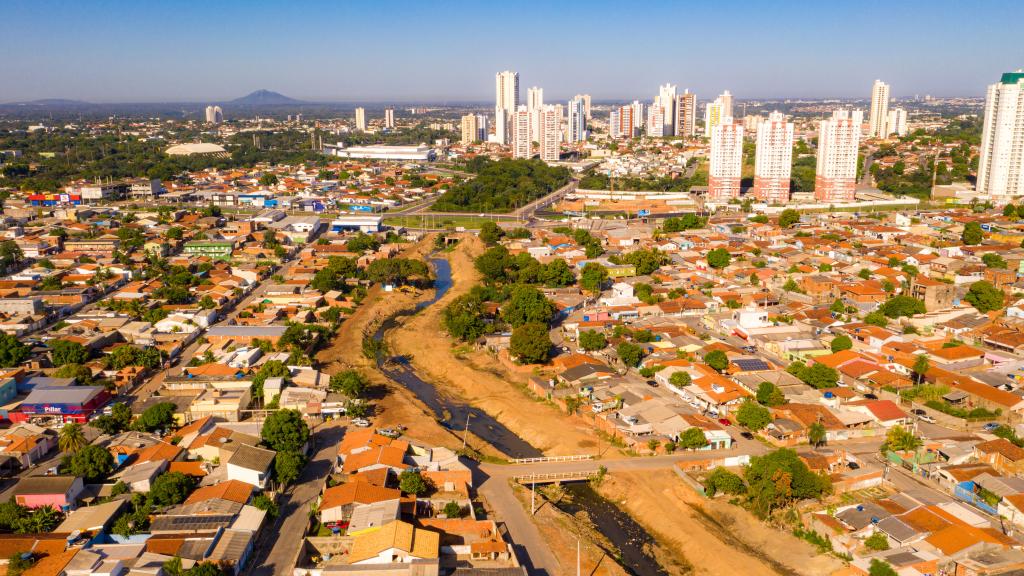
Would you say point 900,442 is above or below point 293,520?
above

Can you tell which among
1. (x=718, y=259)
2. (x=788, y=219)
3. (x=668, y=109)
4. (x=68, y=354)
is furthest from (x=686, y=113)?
(x=68, y=354)

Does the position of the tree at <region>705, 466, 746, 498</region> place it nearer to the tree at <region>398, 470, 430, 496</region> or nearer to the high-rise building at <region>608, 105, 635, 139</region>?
the tree at <region>398, 470, 430, 496</region>

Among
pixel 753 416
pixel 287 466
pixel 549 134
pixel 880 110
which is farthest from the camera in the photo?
pixel 880 110

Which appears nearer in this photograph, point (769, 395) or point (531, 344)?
point (769, 395)

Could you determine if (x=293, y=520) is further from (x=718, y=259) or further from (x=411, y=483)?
(x=718, y=259)

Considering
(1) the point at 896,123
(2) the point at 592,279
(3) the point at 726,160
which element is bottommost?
(2) the point at 592,279

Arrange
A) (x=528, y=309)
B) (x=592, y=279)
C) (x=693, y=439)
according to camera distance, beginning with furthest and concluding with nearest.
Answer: (x=592, y=279) → (x=528, y=309) → (x=693, y=439)

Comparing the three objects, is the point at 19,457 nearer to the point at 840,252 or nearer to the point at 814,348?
the point at 814,348
